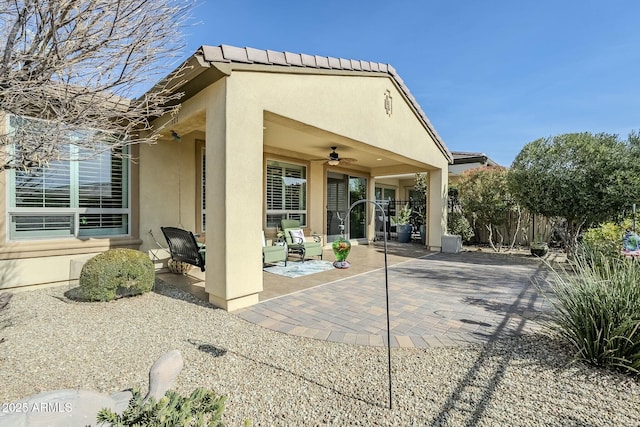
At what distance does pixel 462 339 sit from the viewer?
3.67 meters

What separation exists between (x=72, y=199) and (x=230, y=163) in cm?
417

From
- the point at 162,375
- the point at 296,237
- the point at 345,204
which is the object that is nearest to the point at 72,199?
the point at 296,237

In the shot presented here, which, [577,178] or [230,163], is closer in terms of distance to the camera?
[230,163]

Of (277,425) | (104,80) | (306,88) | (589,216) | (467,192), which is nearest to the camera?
(277,425)

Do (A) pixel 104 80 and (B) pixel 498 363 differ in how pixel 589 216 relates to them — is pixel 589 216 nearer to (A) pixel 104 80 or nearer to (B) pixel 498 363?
(B) pixel 498 363

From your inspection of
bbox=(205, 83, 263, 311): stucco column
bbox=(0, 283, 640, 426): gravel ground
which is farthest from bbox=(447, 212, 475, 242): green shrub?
bbox=(205, 83, 263, 311): stucco column

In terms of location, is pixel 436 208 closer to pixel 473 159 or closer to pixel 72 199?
pixel 473 159

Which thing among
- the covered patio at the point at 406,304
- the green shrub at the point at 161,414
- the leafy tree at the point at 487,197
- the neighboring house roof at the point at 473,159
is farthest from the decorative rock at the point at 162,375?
the neighboring house roof at the point at 473,159

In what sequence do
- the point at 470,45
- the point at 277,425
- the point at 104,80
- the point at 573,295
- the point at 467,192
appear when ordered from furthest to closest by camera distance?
the point at 467,192 < the point at 470,45 < the point at 573,295 < the point at 104,80 < the point at 277,425

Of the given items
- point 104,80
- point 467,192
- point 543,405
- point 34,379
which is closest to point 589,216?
point 467,192

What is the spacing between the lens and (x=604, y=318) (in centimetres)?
303

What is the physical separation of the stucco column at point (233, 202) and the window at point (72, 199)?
2.04 meters

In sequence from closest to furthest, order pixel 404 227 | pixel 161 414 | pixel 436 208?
1. pixel 161 414
2. pixel 436 208
3. pixel 404 227

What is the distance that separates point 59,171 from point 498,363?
8034mm
